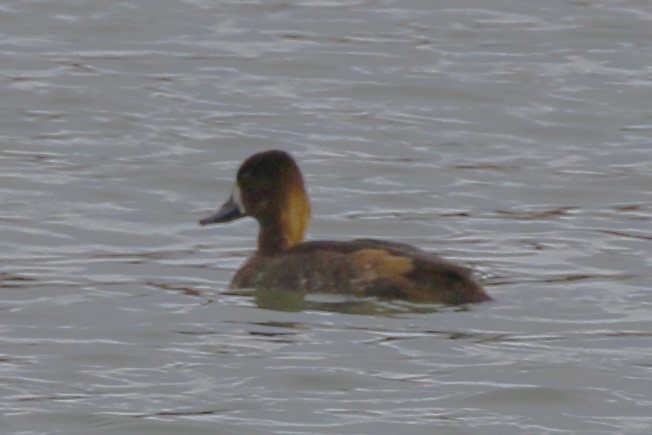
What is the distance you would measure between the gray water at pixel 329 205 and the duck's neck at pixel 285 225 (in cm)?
29

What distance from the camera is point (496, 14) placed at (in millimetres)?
17172

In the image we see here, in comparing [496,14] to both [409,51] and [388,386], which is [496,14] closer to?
[409,51]

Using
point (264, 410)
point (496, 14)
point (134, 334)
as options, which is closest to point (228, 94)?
point (496, 14)

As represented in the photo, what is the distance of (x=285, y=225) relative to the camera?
9680 millimetres

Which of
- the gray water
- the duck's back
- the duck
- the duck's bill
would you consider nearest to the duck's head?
the duck

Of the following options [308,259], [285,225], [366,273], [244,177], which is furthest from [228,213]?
[366,273]

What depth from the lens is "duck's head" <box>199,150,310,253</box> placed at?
9.66m

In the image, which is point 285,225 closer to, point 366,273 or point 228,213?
point 228,213

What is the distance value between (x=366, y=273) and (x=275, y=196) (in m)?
0.85

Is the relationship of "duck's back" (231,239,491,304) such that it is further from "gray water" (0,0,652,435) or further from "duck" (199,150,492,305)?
"gray water" (0,0,652,435)

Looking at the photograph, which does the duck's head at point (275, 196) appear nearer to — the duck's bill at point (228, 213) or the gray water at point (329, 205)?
the duck's bill at point (228, 213)

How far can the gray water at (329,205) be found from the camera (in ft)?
25.2

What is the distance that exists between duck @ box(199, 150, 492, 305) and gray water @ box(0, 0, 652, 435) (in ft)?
0.45

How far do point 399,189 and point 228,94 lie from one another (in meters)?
2.83
